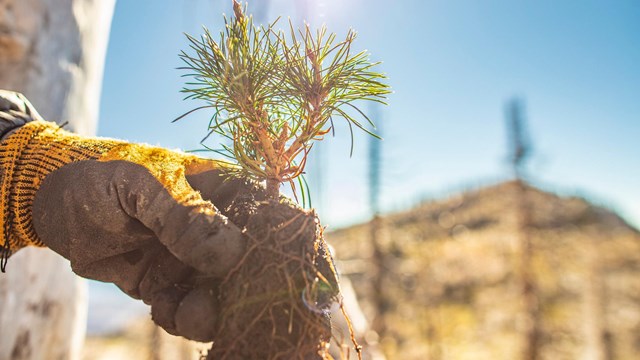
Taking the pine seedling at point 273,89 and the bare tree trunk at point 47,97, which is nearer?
the pine seedling at point 273,89

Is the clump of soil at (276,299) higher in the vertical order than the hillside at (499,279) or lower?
higher

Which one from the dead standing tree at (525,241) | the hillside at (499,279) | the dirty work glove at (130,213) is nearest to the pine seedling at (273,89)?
the dirty work glove at (130,213)

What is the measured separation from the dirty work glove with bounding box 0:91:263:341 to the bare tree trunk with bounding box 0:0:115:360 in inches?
54.1

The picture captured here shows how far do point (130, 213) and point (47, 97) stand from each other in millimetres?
2232

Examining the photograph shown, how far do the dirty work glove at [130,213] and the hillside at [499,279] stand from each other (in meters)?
10.6

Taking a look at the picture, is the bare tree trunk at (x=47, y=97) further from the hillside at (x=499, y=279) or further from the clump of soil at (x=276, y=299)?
the hillside at (x=499, y=279)

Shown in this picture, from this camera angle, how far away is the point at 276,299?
152 centimetres

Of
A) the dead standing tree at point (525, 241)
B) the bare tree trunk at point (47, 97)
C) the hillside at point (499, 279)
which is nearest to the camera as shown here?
the bare tree trunk at point (47, 97)

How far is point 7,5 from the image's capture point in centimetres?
319

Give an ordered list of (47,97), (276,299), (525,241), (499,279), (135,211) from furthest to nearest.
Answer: (499,279) < (525,241) < (47,97) < (135,211) < (276,299)

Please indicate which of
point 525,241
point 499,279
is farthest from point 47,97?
point 499,279

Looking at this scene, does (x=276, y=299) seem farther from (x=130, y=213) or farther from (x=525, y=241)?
(x=525, y=241)

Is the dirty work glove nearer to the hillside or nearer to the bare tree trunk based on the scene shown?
the bare tree trunk

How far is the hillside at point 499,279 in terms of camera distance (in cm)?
2445
